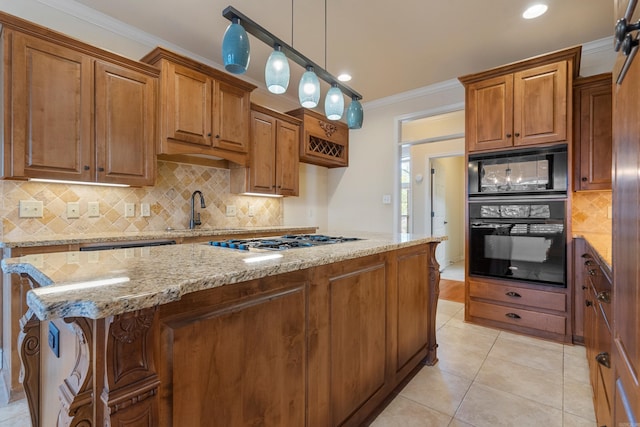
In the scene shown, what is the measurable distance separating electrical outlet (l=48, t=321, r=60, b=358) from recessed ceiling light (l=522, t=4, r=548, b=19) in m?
3.41

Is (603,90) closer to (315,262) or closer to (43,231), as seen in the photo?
(315,262)

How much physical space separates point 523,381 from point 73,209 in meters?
3.46

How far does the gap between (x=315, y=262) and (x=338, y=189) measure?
3651mm

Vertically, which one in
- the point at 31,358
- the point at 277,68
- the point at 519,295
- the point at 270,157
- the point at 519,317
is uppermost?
the point at 277,68

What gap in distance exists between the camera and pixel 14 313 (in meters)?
1.75

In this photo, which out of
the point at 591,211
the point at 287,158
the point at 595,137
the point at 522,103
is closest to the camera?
the point at 595,137

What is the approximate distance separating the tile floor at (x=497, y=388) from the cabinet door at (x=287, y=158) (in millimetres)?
2292

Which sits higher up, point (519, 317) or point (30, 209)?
point (30, 209)

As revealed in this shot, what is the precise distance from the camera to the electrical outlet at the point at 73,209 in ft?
7.50

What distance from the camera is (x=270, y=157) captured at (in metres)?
3.45

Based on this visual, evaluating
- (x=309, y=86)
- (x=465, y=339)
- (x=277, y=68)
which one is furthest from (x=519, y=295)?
(x=277, y=68)

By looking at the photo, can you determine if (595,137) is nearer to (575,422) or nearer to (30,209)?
(575,422)

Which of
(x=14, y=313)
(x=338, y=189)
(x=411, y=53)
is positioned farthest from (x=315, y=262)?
(x=338, y=189)

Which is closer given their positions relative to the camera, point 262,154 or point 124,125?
point 124,125
